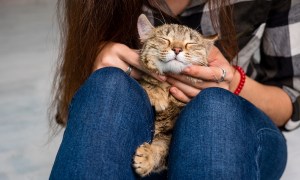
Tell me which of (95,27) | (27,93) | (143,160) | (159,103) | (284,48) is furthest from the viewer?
(27,93)

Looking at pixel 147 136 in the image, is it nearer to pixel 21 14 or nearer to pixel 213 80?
pixel 213 80

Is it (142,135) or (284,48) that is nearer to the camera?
(142,135)

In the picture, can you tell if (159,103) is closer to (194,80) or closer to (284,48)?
(194,80)

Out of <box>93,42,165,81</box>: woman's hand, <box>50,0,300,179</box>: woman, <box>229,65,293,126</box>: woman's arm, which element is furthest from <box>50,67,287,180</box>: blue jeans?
<box>229,65,293,126</box>: woman's arm

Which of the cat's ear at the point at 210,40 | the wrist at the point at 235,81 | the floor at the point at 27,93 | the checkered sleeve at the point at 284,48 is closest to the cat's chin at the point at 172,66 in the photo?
the cat's ear at the point at 210,40

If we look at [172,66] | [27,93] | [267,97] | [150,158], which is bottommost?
[27,93]

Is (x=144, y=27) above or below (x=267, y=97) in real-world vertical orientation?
above

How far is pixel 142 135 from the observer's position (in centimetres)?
105

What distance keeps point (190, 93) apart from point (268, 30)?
40 centimetres

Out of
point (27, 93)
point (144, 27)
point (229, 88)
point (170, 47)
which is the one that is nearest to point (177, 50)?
point (170, 47)

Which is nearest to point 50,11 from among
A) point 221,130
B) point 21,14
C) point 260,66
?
point 21,14

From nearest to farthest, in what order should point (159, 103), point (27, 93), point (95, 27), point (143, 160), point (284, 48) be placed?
point (143, 160)
point (159, 103)
point (95, 27)
point (284, 48)
point (27, 93)

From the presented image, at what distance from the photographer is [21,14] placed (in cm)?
308

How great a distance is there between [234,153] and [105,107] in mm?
291
